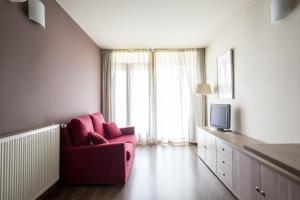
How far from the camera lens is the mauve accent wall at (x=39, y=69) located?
6.91ft

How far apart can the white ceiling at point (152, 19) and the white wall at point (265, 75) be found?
417 mm

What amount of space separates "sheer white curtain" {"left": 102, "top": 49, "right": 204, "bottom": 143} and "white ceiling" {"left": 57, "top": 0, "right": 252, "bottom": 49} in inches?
26.6

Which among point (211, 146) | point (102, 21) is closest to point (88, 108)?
point (102, 21)

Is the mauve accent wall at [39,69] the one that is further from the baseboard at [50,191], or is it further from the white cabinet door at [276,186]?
the white cabinet door at [276,186]

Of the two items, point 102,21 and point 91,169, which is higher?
point 102,21

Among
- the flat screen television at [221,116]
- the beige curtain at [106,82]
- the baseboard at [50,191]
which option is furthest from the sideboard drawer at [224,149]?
the beige curtain at [106,82]

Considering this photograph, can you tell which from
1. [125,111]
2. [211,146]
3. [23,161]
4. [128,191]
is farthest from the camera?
[125,111]

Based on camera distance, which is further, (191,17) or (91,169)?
(191,17)

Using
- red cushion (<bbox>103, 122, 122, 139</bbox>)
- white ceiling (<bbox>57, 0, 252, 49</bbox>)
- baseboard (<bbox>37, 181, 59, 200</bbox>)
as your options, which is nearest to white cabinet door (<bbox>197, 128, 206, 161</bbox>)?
red cushion (<bbox>103, 122, 122, 139</bbox>)

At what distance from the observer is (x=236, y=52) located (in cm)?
368

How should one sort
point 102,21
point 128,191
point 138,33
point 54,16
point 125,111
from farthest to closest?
point 125,111
point 138,33
point 102,21
point 54,16
point 128,191

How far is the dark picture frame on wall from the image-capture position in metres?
3.82

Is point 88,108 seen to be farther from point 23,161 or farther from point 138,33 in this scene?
point 23,161

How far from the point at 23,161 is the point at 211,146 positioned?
8.93 feet
